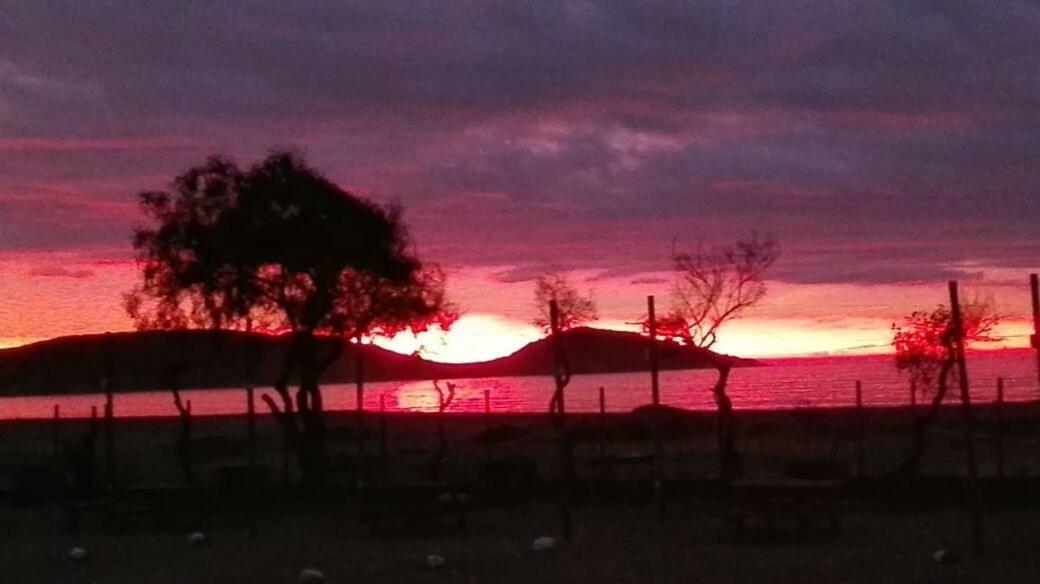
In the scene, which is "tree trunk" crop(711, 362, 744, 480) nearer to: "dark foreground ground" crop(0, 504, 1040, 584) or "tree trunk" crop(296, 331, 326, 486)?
"dark foreground ground" crop(0, 504, 1040, 584)

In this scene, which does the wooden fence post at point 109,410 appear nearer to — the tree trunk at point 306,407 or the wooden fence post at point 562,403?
the tree trunk at point 306,407

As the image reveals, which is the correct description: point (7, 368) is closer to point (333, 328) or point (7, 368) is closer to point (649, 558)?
point (333, 328)

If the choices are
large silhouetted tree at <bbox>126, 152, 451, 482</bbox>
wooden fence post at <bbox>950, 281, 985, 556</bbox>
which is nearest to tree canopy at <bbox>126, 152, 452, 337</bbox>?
large silhouetted tree at <bbox>126, 152, 451, 482</bbox>

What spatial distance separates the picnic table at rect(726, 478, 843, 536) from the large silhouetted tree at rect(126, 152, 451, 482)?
9595 mm

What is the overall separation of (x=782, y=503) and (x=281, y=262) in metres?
11.0

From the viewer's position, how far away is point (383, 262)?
26.2 m

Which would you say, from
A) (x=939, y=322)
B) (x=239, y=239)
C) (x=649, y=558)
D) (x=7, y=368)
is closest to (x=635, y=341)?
(x=939, y=322)

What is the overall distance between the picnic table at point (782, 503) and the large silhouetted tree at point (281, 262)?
959cm

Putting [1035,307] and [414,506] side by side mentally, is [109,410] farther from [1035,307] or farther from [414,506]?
[1035,307]

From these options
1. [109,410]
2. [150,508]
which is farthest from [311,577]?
[109,410]

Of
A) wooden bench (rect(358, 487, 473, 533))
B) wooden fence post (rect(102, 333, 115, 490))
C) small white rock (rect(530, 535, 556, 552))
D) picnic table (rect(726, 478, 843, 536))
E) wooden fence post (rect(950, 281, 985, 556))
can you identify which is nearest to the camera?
wooden fence post (rect(950, 281, 985, 556))

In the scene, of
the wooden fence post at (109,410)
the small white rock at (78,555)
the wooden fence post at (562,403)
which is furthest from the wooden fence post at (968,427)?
the wooden fence post at (109,410)

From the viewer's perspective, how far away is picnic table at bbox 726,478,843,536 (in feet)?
57.9

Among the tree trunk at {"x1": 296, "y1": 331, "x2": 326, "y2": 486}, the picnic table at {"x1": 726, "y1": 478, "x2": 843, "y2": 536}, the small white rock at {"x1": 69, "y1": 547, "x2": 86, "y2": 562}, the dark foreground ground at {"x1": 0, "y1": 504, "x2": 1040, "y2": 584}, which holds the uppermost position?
the tree trunk at {"x1": 296, "y1": 331, "x2": 326, "y2": 486}
